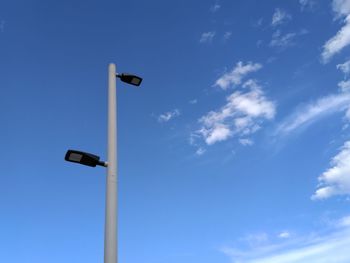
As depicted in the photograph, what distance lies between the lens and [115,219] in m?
5.82

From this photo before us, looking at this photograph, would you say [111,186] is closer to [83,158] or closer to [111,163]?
[111,163]

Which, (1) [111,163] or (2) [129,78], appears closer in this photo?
(1) [111,163]

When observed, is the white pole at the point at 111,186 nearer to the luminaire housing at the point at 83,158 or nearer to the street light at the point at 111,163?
the street light at the point at 111,163

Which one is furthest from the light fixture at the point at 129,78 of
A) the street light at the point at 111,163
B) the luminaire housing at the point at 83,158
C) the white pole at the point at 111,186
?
the luminaire housing at the point at 83,158

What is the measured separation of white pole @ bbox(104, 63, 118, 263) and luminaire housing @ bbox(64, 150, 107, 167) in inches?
8.3

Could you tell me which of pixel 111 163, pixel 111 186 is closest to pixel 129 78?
pixel 111 163

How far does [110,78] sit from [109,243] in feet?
10.7

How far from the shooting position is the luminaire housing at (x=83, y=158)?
6368 millimetres

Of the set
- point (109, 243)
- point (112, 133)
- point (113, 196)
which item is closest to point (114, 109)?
point (112, 133)

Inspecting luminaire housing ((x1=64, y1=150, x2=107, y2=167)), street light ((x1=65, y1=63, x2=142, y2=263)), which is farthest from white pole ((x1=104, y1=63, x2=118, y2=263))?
luminaire housing ((x1=64, y1=150, x2=107, y2=167))

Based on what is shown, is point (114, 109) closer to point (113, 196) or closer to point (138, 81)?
point (138, 81)

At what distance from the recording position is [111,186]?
20.1 feet

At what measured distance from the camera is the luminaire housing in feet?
20.9

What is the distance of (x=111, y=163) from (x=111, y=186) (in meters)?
0.44
